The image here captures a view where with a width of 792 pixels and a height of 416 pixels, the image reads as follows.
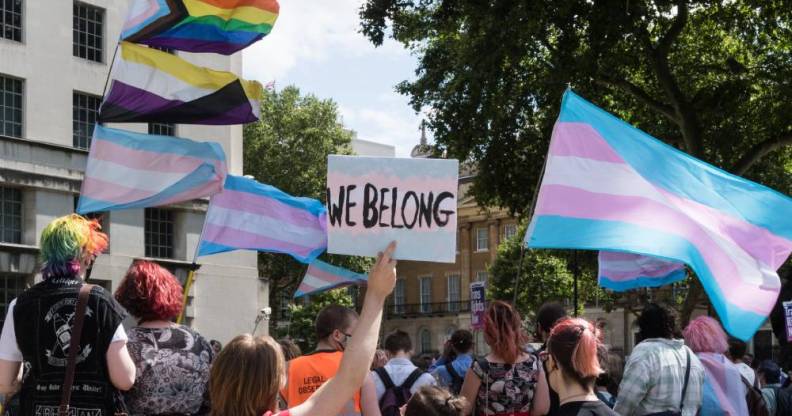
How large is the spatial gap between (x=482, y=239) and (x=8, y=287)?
57.1 meters

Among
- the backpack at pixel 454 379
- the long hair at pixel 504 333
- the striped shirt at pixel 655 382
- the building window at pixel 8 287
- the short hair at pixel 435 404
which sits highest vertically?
the long hair at pixel 504 333

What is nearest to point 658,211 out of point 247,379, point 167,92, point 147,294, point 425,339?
point 147,294

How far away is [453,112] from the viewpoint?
23.5m

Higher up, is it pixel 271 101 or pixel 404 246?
pixel 271 101

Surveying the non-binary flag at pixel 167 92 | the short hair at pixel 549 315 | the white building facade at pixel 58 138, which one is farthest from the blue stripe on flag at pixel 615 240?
the white building facade at pixel 58 138

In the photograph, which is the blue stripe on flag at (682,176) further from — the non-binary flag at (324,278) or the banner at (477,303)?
the banner at (477,303)

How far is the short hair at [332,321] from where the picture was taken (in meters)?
7.02

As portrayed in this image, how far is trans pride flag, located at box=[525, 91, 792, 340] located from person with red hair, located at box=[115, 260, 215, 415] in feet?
8.12

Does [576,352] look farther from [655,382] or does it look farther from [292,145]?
[292,145]

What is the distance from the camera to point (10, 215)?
30938 millimetres

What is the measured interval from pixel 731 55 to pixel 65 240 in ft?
76.5

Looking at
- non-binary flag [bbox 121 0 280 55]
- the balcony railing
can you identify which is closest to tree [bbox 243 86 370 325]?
the balcony railing

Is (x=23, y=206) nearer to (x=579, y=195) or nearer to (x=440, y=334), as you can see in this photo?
(x=579, y=195)

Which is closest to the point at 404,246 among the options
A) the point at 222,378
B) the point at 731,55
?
the point at 222,378
